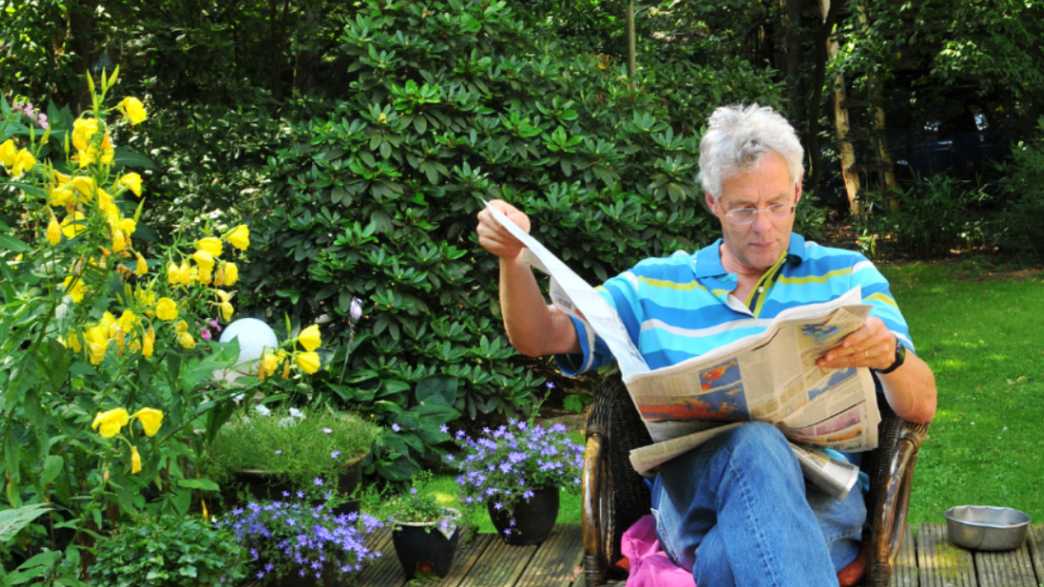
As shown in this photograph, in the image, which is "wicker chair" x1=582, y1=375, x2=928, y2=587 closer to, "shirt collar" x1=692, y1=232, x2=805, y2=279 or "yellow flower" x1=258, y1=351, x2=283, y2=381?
"shirt collar" x1=692, y1=232, x2=805, y2=279

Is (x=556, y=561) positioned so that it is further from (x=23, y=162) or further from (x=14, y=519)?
(x=23, y=162)

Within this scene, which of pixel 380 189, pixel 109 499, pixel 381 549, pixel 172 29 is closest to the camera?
pixel 109 499

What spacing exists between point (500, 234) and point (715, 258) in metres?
0.46

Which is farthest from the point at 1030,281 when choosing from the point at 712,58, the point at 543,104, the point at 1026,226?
the point at 543,104

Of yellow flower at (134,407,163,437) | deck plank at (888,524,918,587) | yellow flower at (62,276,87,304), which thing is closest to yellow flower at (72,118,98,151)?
yellow flower at (62,276,87,304)

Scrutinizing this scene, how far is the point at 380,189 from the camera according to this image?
186 inches

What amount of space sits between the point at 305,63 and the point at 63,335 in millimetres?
4287

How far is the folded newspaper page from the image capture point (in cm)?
193

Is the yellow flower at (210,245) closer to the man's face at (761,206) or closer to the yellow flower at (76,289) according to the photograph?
the yellow flower at (76,289)

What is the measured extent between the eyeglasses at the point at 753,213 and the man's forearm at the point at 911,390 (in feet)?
1.19

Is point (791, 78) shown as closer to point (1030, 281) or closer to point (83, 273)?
point (1030, 281)

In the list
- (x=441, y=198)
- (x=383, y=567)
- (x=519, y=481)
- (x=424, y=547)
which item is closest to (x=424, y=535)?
(x=424, y=547)

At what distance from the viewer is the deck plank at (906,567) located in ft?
9.91

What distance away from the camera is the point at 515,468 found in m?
3.53
